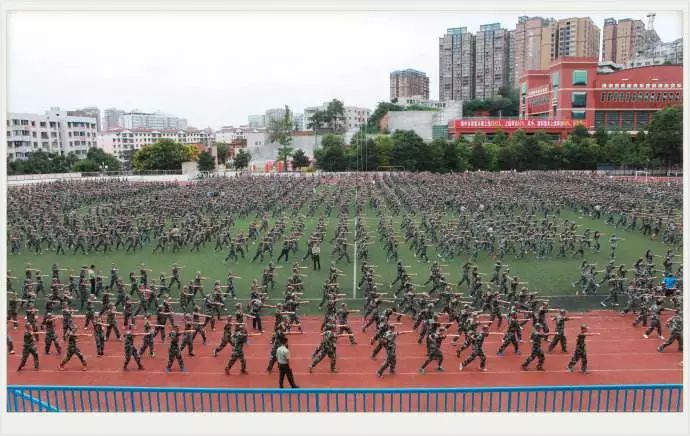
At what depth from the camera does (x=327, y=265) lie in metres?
18.0

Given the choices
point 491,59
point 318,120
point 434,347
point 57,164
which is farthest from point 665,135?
point 491,59

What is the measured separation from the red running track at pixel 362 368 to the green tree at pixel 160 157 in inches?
2094

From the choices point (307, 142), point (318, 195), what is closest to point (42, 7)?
point (318, 195)

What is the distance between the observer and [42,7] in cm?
629

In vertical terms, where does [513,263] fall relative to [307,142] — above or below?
below

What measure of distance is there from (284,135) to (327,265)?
57.6 metres

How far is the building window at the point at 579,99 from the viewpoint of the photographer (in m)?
67.1

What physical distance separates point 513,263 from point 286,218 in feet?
43.9

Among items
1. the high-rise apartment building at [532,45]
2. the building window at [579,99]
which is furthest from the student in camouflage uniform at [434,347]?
the high-rise apartment building at [532,45]

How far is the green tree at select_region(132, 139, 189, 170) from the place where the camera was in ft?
203
